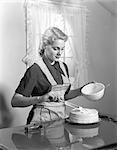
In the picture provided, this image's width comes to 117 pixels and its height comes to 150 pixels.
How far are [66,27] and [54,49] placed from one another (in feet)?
3.64

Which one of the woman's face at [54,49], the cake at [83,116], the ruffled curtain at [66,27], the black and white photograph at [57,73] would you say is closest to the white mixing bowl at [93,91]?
the black and white photograph at [57,73]

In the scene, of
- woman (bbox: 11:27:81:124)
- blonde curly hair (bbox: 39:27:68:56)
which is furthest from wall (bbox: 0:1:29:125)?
blonde curly hair (bbox: 39:27:68:56)

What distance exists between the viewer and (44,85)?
1655mm

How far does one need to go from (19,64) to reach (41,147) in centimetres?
139

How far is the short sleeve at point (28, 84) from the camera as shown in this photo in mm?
1599

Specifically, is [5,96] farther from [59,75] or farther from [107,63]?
[107,63]

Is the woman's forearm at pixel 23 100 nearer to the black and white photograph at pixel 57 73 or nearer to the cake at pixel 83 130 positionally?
the black and white photograph at pixel 57 73

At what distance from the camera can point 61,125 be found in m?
1.37

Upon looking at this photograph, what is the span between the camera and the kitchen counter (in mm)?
1035

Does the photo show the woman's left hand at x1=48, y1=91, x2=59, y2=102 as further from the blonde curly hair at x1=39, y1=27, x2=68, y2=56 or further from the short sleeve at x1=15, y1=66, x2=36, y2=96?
the blonde curly hair at x1=39, y1=27, x2=68, y2=56

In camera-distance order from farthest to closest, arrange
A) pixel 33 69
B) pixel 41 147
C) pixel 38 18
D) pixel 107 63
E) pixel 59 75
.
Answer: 1. pixel 107 63
2. pixel 38 18
3. pixel 59 75
4. pixel 33 69
5. pixel 41 147

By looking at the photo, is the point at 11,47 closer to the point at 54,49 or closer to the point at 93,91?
the point at 54,49

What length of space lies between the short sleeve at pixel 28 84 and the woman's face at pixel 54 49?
0.14 meters

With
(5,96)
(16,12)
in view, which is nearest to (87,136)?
(5,96)
